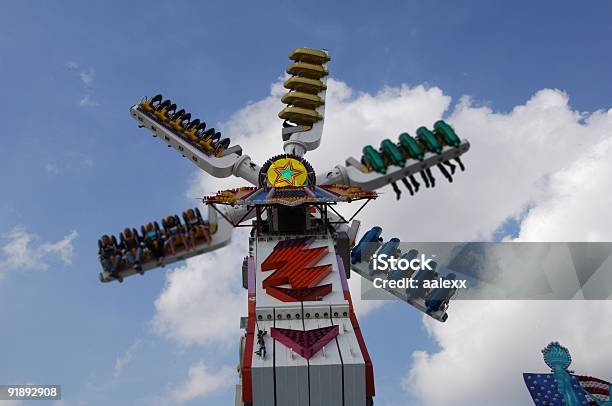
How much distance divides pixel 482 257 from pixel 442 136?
764 centimetres

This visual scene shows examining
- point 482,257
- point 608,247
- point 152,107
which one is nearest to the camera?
point 608,247

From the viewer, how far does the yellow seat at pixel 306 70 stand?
54688mm

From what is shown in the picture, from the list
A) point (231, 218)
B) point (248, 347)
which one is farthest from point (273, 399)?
point (231, 218)

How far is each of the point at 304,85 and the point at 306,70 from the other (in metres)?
1.44

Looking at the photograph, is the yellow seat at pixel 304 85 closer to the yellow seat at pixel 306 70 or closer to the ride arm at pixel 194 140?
the yellow seat at pixel 306 70

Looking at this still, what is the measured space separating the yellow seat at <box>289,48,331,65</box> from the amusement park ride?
3.92 m

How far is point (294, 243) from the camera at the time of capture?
141 feet

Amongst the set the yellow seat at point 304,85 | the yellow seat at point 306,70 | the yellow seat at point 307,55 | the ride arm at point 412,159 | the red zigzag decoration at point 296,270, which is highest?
the yellow seat at point 307,55

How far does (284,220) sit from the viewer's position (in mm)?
44719

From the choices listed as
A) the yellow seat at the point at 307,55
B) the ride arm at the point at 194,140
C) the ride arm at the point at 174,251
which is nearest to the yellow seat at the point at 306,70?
the yellow seat at the point at 307,55

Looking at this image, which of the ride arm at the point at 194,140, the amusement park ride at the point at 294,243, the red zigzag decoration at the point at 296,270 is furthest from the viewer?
the ride arm at the point at 194,140

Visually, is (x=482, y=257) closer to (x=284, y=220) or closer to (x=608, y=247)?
(x=608, y=247)

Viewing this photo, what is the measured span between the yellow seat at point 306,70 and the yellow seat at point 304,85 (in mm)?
652

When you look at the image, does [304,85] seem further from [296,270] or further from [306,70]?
[296,270]
